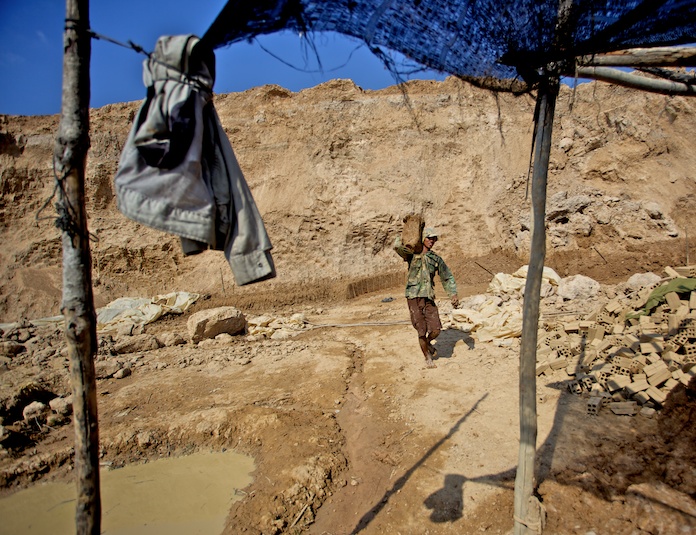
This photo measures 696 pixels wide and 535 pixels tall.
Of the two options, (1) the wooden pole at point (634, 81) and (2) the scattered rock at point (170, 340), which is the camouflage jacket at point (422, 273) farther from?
(2) the scattered rock at point (170, 340)

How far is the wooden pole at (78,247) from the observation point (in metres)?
1.70

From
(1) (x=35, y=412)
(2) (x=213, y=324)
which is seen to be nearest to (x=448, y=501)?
(1) (x=35, y=412)

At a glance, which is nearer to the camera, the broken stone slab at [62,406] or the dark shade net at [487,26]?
the dark shade net at [487,26]

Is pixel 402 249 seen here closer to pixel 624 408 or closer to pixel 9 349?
pixel 624 408

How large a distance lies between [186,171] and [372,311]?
9.18 m

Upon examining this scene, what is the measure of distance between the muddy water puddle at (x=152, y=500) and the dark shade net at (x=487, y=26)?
131 inches

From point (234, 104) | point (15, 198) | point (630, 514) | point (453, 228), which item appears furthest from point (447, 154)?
point (15, 198)

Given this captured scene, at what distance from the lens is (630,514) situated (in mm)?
2430

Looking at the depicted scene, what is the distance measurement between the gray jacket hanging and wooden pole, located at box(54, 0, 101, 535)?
0.20 metres

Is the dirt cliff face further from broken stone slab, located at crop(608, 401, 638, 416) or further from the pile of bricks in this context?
broken stone slab, located at crop(608, 401, 638, 416)

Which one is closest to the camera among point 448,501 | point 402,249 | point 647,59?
point 647,59

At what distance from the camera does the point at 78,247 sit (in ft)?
5.67

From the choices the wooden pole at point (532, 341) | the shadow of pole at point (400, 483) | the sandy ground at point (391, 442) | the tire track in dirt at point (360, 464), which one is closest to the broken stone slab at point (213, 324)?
the sandy ground at point (391, 442)

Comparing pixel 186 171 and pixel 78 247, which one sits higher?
pixel 186 171
